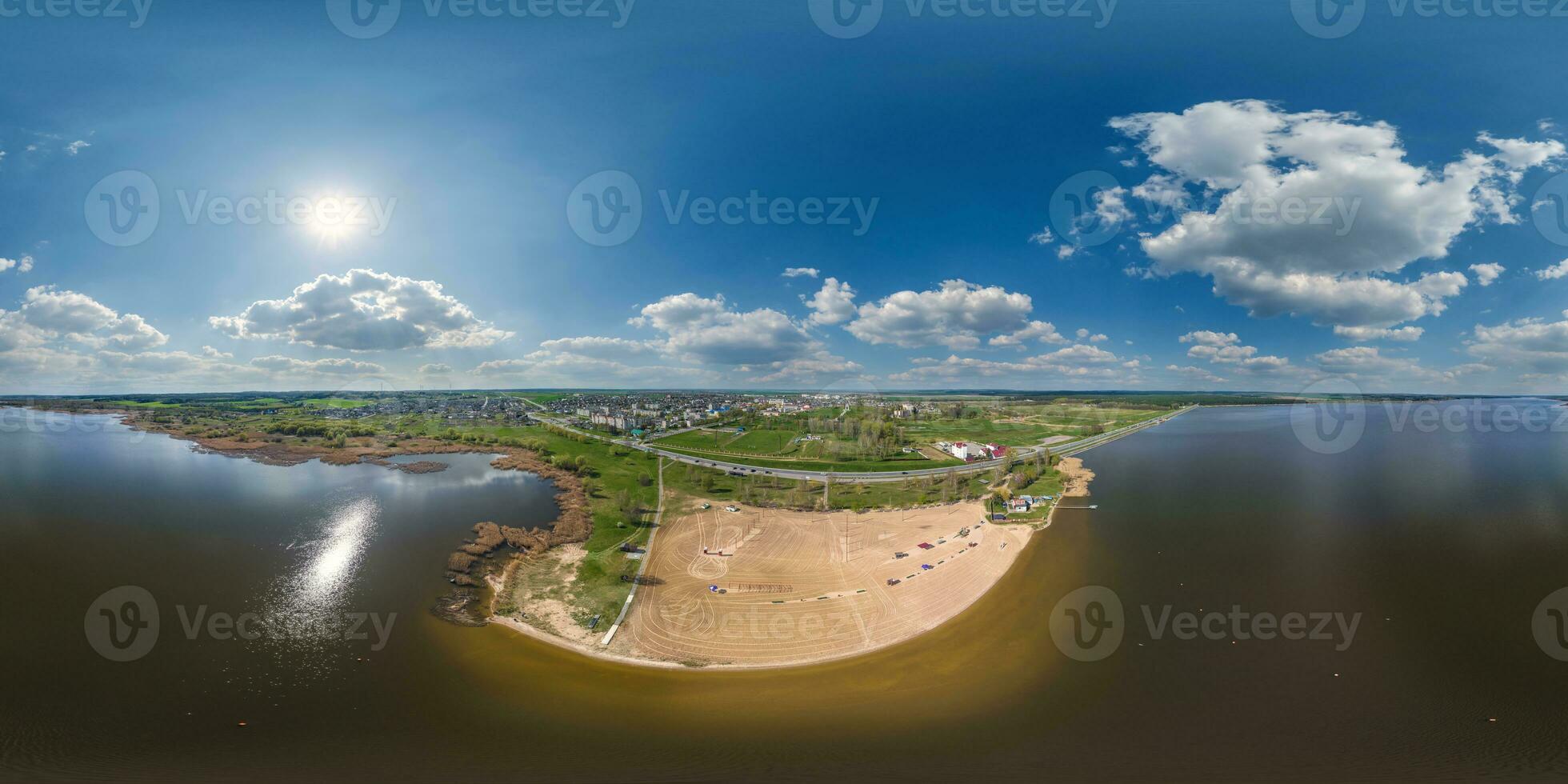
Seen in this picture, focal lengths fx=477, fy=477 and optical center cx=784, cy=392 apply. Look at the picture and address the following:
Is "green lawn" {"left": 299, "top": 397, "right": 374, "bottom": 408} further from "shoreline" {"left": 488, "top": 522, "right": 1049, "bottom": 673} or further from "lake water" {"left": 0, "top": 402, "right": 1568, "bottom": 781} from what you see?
"shoreline" {"left": 488, "top": 522, "right": 1049, "bottom": 673}

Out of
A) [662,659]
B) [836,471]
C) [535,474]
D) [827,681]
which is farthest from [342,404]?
[827,681]

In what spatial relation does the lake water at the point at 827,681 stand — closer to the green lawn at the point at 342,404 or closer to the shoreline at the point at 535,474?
the shoreline at the point at 535,474

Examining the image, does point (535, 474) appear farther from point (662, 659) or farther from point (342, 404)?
point (342, 404)

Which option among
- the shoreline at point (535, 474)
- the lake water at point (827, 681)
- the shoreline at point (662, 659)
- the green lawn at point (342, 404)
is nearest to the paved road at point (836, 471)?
the shoreline at point (535, 474)

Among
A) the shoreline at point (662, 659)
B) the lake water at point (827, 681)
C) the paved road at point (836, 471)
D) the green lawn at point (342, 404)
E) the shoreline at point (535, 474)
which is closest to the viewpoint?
the lake water at point (827, 681)

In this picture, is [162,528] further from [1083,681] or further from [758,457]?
[1083,681]

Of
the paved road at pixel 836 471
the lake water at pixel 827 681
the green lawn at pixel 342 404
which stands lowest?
the lake water at pixel 827 681

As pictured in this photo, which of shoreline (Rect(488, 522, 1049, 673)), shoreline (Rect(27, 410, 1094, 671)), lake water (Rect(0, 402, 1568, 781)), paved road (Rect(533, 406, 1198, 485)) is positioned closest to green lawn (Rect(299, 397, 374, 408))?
shoreline (Rect(27, 410, 1094, 671))

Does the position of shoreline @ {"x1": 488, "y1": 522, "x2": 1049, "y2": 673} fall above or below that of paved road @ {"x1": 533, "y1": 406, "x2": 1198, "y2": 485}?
below

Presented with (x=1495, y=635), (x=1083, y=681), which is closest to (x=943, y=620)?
(x=1083, y=681)
